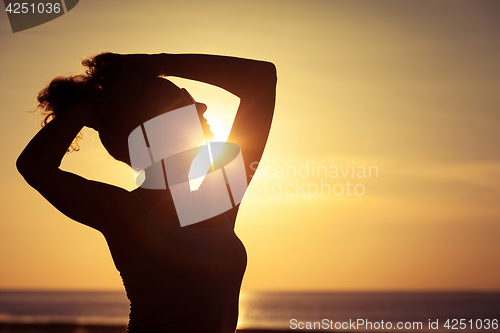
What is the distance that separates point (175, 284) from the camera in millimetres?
1602

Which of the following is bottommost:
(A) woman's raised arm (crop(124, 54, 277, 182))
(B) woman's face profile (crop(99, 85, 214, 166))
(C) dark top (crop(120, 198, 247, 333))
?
(C) dark top (crop(120, 198, 247, 333))

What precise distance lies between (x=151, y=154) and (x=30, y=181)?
597mm

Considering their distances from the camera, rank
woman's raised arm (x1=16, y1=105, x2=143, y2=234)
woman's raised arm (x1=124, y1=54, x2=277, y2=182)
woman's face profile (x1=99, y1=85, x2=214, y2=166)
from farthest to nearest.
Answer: woman's raised arm (x1=124, y1=54, x2=277, y2=182), woman's face profile (x1=99, y1=85, x2=214, y2=166), woman's raised arm (x1=16, y1=105, x2=143, y2=234)

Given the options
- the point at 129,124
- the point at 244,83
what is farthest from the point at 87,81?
the point at 244,83

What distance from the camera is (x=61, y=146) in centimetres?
142

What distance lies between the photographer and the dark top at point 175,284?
1.59 m

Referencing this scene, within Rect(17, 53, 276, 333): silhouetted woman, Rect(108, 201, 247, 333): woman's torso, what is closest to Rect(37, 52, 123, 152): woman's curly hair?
Rect(17, 53, 276, 333): silhouetted woman

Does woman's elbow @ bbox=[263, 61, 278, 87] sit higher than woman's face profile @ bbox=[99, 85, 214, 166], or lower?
higher

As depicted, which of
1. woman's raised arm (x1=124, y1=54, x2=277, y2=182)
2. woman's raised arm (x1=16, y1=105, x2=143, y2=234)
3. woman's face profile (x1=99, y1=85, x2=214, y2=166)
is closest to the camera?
woman's raised arm (x1=16, y1=105, x2=143, y2=234)

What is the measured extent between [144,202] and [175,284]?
37cm

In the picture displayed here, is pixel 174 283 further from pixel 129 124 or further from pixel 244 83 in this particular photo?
pixel 244 83

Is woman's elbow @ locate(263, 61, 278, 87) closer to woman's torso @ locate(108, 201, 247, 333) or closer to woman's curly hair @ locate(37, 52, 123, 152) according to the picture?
woman's curly hair @ locate(37, 52, 123, 152)

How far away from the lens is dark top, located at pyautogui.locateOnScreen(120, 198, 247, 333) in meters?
1.59

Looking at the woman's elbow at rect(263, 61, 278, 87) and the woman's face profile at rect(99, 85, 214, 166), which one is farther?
the woman's elbow at rect(263, 61, 278, 87)
